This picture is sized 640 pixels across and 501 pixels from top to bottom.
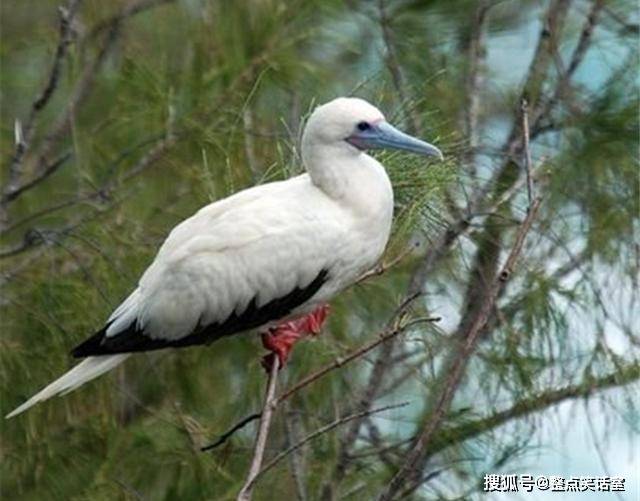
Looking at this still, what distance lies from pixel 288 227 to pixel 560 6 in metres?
1.02

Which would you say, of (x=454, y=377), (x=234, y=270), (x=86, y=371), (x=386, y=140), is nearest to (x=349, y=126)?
(x=386, y=140)

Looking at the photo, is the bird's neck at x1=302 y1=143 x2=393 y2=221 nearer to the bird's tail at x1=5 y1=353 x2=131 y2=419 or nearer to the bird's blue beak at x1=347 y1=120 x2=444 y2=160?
the bird's blue beak at x1=347 y1=120 x2=444 y2=160

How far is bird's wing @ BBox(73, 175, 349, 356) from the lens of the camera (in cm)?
208

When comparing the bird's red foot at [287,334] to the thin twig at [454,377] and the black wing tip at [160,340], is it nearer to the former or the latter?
the black wing tip at [160,340]

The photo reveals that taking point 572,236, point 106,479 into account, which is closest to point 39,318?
point 106,479

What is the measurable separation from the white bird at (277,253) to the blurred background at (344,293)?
0.47 meters

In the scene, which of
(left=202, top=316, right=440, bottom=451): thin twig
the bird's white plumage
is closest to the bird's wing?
the bird's white plumage

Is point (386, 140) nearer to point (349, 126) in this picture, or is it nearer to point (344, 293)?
point (349, 126)

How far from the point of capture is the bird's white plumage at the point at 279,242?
2.07 meters

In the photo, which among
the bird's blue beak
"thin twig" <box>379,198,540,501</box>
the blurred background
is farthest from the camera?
the blurred background

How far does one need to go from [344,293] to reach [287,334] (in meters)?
0.93

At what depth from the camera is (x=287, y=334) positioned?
210cm

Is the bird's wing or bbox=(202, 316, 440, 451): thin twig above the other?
the bird's wing

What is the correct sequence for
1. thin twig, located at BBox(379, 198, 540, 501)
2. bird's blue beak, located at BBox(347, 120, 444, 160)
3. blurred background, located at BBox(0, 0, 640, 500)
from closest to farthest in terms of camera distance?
thin twig, located at BBox(379, 198, 540, 501) < bird's blue beak, located at BBox(347, 120, 444, 160) < blurred background, located at BBox(0, 0, 640, 500)
